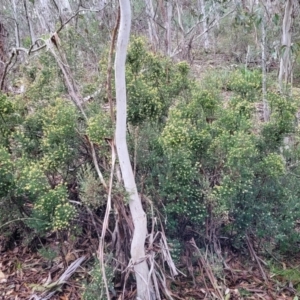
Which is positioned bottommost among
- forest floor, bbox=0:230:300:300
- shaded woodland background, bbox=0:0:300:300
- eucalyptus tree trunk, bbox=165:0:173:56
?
forest floor, bbox=0:230:300:300

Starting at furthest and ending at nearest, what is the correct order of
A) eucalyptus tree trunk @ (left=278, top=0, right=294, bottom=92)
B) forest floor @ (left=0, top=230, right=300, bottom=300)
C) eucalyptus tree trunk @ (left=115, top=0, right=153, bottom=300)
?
eucalyptus tree trunk @ (left=278, top=0, right=294, bottom=92) < forest floor @ (left=0, top=230, right=300, bottom=300) < eucalyptus tree trunk @ (left=115, top=0, right=153, bottom=300)

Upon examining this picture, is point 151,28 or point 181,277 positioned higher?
point 151,28

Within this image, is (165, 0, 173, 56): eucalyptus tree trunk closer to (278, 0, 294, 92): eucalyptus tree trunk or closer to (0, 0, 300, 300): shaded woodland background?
(278, 0, 294, 92): eucalyptus tree trunk

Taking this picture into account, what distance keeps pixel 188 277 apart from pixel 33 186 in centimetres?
141

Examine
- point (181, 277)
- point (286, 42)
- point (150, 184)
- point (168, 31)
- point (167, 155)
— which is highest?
point (168, 31)

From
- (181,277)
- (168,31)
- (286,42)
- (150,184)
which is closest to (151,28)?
(168,31)

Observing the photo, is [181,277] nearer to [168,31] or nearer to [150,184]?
[150,184]

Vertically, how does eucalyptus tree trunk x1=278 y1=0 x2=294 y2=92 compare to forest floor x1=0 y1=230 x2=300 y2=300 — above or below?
above

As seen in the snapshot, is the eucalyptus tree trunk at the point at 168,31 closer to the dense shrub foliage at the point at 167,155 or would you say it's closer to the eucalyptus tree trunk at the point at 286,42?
the eucalyptus tree trunk at the point at 286,42

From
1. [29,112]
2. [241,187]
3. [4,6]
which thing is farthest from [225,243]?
[4,6]

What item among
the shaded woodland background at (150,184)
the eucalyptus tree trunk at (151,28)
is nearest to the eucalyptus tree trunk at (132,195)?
the shaded woodland background at (150,184)

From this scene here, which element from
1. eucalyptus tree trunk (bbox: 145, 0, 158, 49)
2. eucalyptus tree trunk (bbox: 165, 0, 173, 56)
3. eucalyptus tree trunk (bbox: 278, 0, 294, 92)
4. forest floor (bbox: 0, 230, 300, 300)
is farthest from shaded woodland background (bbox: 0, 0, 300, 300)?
eucalyptus tree trunk (bbox: 145, 0, 158, 49)

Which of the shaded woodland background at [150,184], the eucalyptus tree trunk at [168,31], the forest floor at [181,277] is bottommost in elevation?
the forest floor at [181,277]

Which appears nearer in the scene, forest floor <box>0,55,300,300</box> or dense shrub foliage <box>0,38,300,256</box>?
dense shrub foliage <box>0,38,300,256</box>
